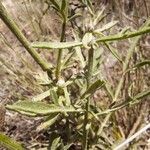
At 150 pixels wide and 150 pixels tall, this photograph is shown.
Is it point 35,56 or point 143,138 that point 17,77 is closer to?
point 143,138

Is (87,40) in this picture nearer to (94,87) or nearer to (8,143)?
(94,87)

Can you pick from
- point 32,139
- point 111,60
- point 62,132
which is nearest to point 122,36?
point 62,132

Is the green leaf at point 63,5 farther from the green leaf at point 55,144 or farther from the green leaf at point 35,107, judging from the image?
the green leaf at point 55,144

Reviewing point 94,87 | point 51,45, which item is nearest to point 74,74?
point 94,87

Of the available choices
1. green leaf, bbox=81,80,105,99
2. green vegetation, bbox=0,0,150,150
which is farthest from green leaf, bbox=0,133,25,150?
green leaf, bbox=81,80,105,99

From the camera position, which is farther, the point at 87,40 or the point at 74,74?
the point at 74,74

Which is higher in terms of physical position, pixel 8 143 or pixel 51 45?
pixel 51 45

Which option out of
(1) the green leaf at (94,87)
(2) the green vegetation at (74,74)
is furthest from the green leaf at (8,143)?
(1) the green leaf at (94,87)

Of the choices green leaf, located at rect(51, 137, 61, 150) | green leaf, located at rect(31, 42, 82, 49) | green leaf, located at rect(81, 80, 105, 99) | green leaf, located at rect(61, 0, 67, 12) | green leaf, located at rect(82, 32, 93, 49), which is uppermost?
green leaf, located at rect(61, 0, 67, 12)

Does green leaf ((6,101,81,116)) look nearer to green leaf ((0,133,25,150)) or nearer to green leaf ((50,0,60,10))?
green leaf ((0,133,25,150))

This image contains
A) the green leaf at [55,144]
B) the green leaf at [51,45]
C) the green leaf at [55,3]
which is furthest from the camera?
the green leaf at [55,144]

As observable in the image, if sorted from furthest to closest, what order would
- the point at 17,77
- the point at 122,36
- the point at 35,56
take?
the point at 17,77, the point at 35,56, the point at 122,36
